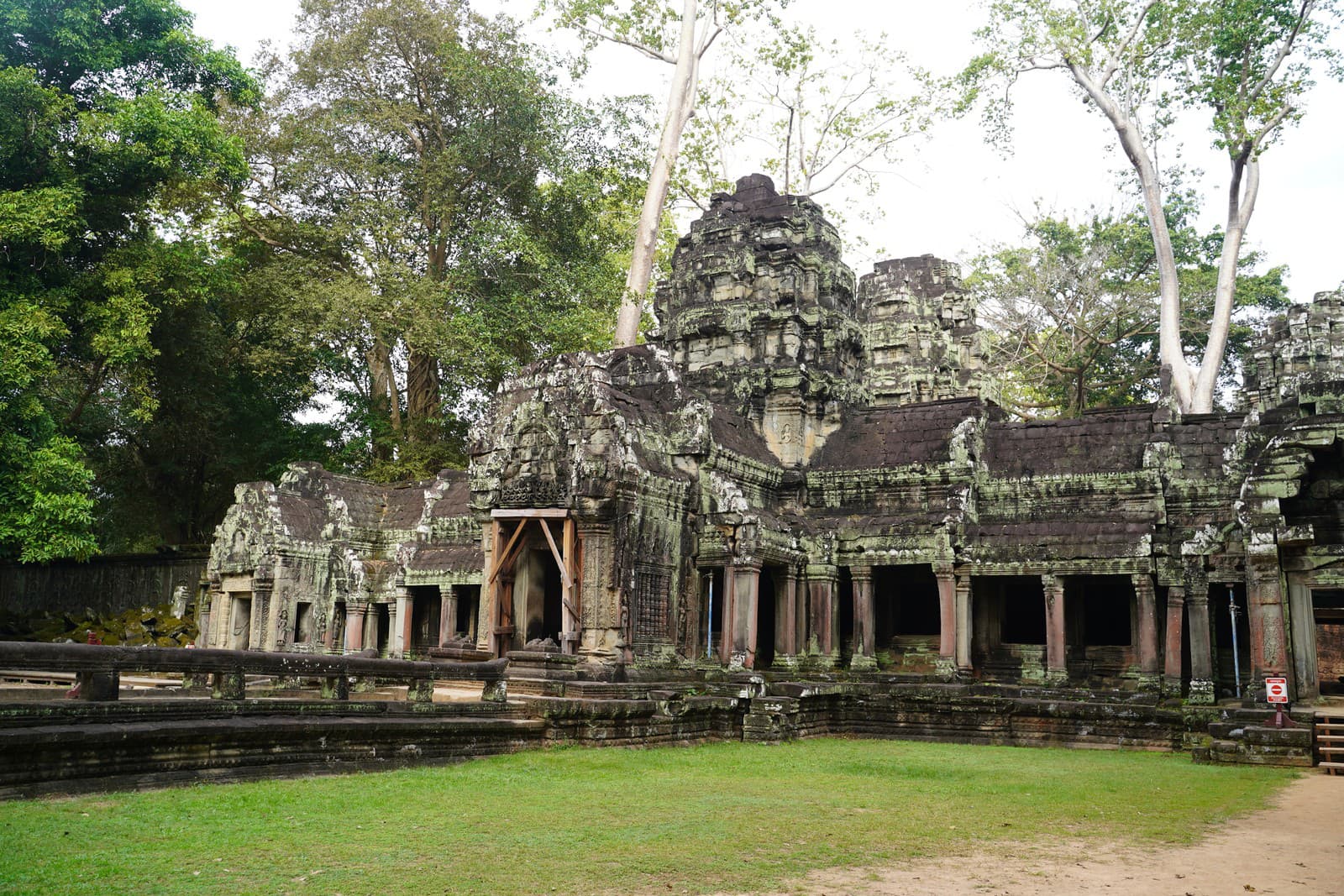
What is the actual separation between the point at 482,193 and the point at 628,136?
469cm

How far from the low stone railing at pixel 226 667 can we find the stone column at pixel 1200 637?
1052cm

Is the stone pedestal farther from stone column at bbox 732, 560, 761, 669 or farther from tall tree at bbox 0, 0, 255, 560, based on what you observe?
tall tree at bbox 0, 0, 255, 560

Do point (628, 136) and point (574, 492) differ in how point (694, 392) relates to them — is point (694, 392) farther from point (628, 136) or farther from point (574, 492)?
point (628, 136)

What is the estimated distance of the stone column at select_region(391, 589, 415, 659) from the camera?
23.8 m

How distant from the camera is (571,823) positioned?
8094 mm

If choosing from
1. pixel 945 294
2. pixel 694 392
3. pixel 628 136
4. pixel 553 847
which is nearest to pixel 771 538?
pixel 694 392

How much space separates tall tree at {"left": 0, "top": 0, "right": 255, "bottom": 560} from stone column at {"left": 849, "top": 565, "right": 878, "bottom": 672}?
46.7 ft

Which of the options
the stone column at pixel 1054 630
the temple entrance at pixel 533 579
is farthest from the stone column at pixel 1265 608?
the temple entrance at pixel 533 579

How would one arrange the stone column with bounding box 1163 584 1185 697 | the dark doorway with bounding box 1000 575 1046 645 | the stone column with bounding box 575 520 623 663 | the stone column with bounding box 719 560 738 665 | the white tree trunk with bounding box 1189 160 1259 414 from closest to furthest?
the stone column with bounding box 575 520 623 663, the stone column with bounding box 1163 584 1185 697, the stone column with bounding box 719 560 738 665, the dark doorway with bounding box 1000 575 1046 645, the white tree trunk with bounding box 1189 160 1259 414

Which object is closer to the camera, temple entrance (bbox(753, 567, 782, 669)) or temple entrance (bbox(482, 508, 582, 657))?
temple entrance (bbox(482, 508, 582, 657))

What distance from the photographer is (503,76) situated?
98.9 ft

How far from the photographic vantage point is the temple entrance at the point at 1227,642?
18000mm

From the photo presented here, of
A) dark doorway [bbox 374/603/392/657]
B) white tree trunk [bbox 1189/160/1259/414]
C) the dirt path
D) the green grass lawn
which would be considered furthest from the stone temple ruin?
the dirt path

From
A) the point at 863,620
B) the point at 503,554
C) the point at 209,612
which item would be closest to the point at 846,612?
the point at 863,620
